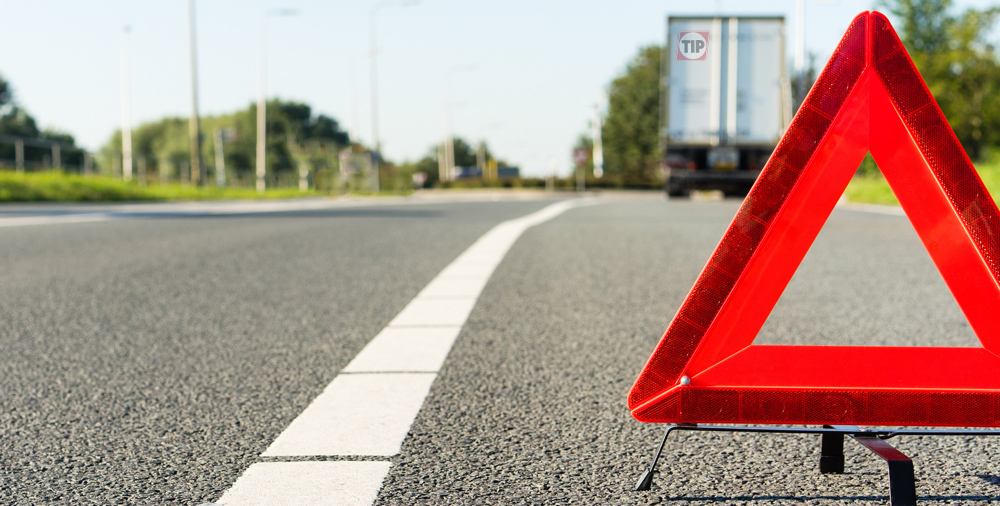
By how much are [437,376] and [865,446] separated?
1.83 m

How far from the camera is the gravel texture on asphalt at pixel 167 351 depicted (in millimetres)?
2553

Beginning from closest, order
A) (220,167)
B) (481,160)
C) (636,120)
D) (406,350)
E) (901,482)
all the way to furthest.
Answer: (901,482)
(406,350)
(636,120)
(220,167)
(481,160)

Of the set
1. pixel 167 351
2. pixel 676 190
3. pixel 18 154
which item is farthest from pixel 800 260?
pixel 18 154

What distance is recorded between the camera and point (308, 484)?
2.34 metres

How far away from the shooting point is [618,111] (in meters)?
67.8

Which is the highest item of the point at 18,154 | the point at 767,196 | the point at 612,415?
the point at 18,154

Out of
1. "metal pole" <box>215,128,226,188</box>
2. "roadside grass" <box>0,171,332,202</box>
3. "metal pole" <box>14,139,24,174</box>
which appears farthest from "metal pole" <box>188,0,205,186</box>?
"metal pole" <box>215,128,226,188</box>

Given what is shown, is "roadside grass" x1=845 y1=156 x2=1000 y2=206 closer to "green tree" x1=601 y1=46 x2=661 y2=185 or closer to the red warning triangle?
the red warning triangle

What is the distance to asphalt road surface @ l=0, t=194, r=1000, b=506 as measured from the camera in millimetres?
2410

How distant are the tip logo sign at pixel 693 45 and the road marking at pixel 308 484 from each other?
138cm

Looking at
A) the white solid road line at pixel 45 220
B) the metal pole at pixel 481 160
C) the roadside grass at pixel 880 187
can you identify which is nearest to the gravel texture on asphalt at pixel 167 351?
the white solid road line at pixel 45 220

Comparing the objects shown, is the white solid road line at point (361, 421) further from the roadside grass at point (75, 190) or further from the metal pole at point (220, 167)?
the metal pole at point (220, 167)

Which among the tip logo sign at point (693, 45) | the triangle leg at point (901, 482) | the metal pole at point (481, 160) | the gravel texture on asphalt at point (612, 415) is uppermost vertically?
the metal pole at point (481, 160)

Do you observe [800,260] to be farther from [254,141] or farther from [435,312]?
[254,141]
